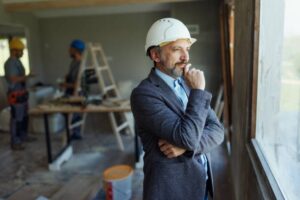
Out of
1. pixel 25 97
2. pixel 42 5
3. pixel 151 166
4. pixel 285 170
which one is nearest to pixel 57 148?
pixel 25 97

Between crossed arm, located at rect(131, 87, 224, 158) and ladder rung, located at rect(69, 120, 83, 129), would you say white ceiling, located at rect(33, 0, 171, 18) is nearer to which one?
ladder rung, located at rect(69, 120, 83, 129)

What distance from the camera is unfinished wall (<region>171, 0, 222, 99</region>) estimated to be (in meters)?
5.25

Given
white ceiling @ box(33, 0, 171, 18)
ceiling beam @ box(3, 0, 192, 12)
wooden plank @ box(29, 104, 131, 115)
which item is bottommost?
wooden plank @ box(29, 104, 131, 115)

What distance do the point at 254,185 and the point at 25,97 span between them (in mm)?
3760

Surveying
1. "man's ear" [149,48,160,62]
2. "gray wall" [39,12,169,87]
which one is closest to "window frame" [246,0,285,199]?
"man's ear" [149,48,160,62]

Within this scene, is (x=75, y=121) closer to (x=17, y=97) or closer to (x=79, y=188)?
(x=17, y=97)

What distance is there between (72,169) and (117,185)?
115 centimetres

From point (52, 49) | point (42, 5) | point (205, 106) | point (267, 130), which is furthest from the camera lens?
point (52, 49)

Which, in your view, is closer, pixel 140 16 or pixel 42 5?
pixel 42 5

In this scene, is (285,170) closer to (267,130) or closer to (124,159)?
(267,130)

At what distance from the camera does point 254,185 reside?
156 cm

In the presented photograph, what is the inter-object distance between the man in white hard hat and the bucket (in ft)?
4.39

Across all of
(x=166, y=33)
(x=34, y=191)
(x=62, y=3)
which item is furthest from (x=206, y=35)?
(x=166, y=33)

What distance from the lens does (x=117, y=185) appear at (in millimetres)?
2617
